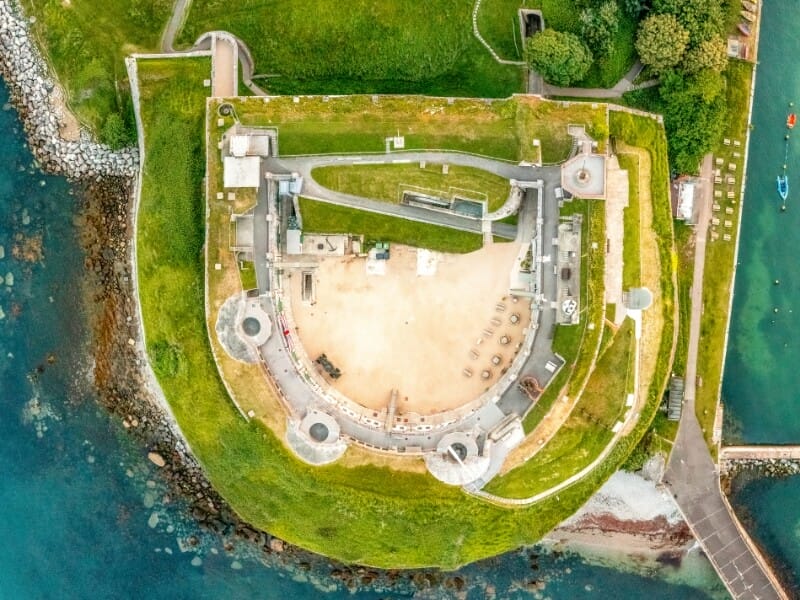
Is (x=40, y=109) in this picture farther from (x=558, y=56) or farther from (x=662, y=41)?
(x=662, y=41)

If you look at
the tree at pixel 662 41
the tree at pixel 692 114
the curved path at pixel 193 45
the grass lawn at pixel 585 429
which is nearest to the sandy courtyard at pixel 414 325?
the grass lawn at pixel 585 429

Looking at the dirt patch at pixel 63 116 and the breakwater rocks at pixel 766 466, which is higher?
the dirt patch at pixel 63 116

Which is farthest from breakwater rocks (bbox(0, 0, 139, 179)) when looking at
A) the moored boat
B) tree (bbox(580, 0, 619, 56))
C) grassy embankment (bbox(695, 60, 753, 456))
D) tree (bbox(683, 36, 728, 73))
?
the moored boat

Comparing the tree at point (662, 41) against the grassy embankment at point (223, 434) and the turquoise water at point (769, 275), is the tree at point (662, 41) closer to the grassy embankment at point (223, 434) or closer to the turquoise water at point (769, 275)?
the turquoise water at point (769, 275)

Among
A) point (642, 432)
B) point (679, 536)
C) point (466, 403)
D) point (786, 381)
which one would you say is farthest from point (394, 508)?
point (786, 381)

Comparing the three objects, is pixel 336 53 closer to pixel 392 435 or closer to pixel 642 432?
pixel 392 435

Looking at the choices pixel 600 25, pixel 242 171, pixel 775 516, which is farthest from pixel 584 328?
pixel 242 171
